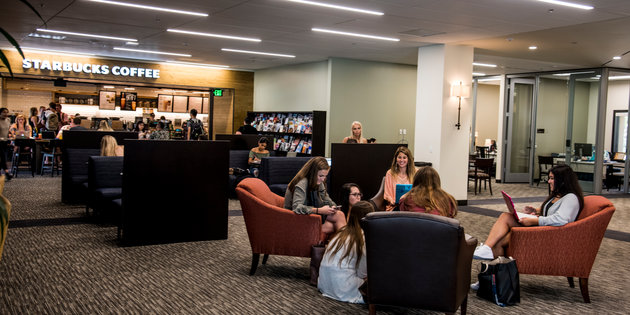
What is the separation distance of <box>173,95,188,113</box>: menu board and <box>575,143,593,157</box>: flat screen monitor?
12.3 meters

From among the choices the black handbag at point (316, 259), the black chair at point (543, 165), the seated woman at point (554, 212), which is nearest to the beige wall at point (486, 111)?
the black chair at point (543, 165)

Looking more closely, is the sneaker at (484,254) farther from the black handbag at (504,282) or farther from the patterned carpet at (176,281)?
the patterned carpet at (176,281)

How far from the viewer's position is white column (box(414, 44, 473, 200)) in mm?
11102

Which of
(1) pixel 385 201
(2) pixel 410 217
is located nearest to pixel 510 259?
(2) pixel 410 217

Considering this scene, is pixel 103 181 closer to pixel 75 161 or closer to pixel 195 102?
pixel 75 161

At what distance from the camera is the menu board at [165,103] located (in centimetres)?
1845

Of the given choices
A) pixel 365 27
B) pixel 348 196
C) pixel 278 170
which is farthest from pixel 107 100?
pixel 348 196

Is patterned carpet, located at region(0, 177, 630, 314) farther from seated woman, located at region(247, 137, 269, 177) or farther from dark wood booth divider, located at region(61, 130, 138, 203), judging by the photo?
seated woman, located at region(247, 137, 269, 177)

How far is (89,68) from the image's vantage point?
15820 millimetres

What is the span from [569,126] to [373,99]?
223 inches

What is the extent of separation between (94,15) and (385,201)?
5947 mm

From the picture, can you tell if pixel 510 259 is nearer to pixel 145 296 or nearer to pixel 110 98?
pixel 145 296

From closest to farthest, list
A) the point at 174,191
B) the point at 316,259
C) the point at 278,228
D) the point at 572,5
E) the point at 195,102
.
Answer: the point at 316,259
the point at 278,228
the point at 174,191
the point at 572,5
the point at 195,102

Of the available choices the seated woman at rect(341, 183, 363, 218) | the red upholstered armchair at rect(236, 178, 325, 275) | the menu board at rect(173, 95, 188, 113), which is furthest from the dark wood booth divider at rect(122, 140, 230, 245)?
the menu board at rect(173, 95, 188, 113)
